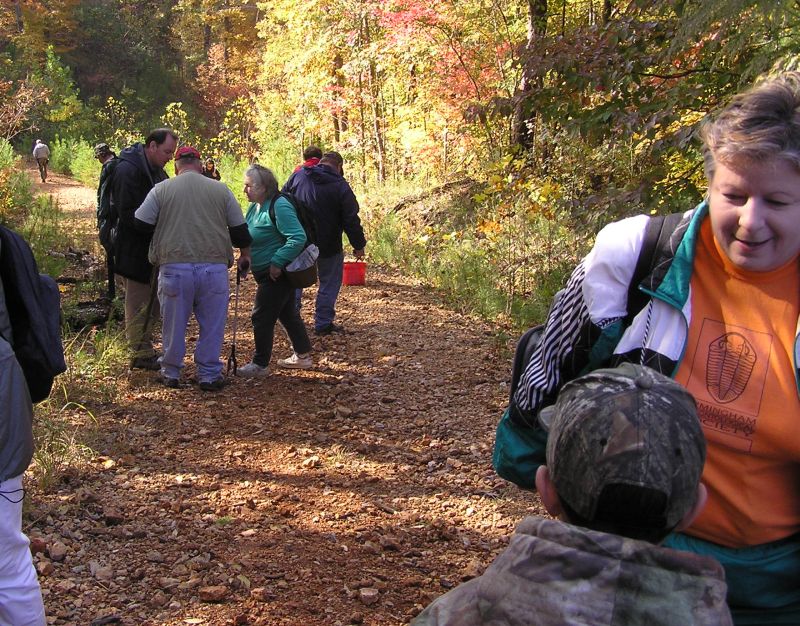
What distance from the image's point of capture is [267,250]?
7.25 metres

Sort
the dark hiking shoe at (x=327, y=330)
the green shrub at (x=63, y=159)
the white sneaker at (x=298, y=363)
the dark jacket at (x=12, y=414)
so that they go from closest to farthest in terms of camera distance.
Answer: the dark jacket at (x=12, y=414)
the white sneaker at (x=298, y=363)
the dark hiking shoe at (x=327, y=330)
the green shrub at (x=63, y=159)

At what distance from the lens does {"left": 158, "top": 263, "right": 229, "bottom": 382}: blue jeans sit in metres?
6.77

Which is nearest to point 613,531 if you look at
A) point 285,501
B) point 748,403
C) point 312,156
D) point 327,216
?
point 748,403

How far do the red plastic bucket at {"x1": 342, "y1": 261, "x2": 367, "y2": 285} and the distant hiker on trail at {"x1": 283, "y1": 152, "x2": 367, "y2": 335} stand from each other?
7.92 ft

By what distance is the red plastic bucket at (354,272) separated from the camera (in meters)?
11.6

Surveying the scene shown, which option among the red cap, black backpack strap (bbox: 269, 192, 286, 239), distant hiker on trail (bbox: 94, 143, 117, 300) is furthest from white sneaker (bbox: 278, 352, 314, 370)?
the red cap

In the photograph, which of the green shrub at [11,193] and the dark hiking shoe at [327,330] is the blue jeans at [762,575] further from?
the green shrub at [11,193]

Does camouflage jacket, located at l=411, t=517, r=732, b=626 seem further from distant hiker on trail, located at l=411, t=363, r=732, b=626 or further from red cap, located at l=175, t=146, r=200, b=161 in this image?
red cap, located at l=175, t=146, r=200, b=161

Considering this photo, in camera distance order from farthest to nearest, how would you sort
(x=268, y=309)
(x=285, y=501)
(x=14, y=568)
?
(x=268, y=309)
(x=285, y=501)
(x=14, y=568)

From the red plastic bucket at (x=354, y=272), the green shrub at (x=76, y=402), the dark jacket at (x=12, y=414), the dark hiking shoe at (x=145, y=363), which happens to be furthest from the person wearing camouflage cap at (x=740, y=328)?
the red plastic bucket at (x=354, y=272)

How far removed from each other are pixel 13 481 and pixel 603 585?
226 centimetres

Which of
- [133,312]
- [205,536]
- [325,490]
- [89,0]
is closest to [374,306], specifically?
[133,312]

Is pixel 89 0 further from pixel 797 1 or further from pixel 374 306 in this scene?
pixel 797 1

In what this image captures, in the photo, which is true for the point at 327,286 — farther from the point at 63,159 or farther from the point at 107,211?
the point at 63,159
